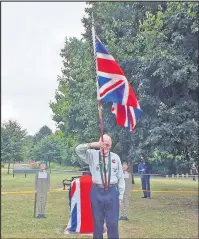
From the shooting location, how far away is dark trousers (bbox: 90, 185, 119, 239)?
239 inches

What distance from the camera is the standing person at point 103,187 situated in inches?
239

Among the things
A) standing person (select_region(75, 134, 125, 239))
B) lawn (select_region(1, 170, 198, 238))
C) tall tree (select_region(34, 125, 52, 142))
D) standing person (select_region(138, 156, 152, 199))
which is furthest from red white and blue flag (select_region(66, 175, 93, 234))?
tall tree (select_region(34, 125, 52, 142))

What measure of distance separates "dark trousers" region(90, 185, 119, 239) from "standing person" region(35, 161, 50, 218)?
492cm

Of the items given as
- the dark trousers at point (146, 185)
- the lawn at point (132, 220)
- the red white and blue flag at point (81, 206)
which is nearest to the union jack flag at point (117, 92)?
the red white and blue flag at point (81, 206)

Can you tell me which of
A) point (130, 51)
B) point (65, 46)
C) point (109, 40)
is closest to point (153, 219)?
point (130, 51)

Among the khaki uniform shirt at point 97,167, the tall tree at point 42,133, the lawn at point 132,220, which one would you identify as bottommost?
the lawn at point 132,220

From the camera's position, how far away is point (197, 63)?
12766mm

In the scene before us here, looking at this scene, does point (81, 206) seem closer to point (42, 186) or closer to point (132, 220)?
point (42, 186)


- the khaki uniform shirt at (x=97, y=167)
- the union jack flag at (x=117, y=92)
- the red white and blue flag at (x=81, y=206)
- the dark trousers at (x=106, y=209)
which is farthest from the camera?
the red white and blue flag at (x=81, y=206)

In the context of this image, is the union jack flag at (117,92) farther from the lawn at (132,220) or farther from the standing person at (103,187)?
the lawn at (132,220)

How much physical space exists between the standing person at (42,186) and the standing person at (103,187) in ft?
15.7

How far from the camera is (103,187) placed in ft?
20.2

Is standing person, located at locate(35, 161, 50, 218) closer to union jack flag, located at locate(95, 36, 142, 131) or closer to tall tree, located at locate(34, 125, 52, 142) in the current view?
union jack flag, located at locate(95, 36, 142, 131)

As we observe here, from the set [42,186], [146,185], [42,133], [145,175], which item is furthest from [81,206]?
[42,133]
